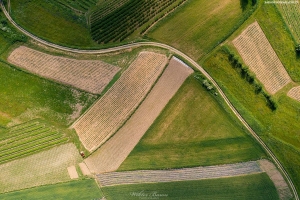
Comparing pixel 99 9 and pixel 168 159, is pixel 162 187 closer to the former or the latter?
pixel 168 159

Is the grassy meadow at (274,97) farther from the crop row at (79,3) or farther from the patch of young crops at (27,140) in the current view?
the patch of young crops at (27,140)

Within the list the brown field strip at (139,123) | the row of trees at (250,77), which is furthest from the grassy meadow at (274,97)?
the brown field strip at (139,123)

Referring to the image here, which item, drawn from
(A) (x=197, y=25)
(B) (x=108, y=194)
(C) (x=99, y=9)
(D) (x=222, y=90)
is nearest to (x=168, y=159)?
(B) (x=108, y=194)

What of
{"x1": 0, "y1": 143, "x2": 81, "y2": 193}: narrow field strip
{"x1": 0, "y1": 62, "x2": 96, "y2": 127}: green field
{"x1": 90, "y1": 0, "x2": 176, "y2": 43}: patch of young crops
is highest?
{"x1": 90, "y1": 0, "x2": 176, "y2": 43}: patch of young crops

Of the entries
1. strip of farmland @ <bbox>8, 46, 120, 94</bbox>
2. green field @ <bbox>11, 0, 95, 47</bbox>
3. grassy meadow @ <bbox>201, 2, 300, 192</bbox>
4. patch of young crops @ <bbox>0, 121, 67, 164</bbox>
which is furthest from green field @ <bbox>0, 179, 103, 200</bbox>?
grassy meadow @ <bbox>201, 2, 300, 192</bbox>

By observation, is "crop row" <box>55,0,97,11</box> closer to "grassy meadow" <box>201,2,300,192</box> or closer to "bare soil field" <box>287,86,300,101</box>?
"grassy meadow" <box>201,2,300,192</box>

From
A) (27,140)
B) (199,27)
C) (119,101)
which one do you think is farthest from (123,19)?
(27,140)
